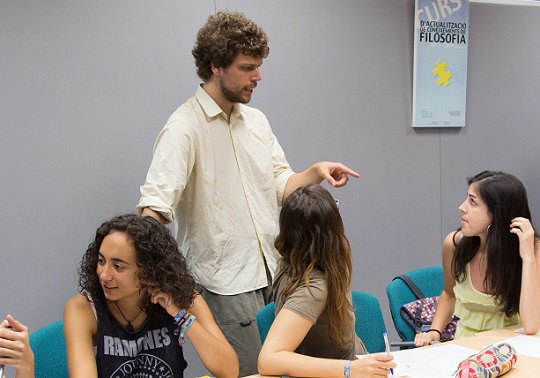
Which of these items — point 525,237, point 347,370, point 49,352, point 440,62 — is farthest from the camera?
point 440,62

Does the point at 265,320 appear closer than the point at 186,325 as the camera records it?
No

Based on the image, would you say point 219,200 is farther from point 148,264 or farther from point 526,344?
point 526,344

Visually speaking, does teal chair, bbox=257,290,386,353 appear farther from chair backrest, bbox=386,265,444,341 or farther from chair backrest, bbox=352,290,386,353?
chair backrest, bbox=386,265,444,341

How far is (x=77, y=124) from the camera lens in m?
2.87

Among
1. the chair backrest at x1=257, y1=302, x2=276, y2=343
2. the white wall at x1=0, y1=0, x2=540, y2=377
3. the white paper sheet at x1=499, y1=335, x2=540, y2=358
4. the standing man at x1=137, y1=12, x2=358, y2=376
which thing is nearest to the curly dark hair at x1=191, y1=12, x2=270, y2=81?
the standing man at x1=137, y1=12, x2=358, y2=376

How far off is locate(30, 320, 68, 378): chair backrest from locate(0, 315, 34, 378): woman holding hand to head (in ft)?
1.21

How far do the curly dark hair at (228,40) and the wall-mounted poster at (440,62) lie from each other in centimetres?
161

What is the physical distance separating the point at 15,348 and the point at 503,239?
5.83 feet

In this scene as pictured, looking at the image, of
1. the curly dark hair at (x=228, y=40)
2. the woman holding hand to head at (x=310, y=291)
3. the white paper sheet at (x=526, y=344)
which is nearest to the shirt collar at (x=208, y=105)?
the curly dark hair at (x=228, y=40)

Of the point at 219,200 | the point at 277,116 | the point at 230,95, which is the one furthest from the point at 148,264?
the point at 277,116

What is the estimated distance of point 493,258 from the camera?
241 cm

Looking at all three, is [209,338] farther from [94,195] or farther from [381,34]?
[381,34]

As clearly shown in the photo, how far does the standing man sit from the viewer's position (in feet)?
8.21

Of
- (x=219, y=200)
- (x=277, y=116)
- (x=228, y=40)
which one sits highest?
(x=228, y=40)
